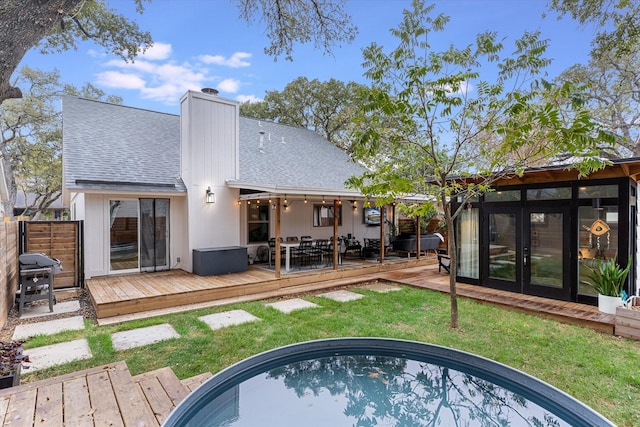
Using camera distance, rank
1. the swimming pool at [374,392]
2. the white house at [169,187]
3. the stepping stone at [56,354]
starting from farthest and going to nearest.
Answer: the white house at [169,187] < the stepping stone at [56,354] < the swimming pool at [374,392]

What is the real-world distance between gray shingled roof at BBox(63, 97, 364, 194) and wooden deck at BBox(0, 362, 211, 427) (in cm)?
528

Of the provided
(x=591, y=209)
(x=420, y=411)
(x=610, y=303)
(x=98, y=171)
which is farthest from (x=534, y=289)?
(x=98, y=171)

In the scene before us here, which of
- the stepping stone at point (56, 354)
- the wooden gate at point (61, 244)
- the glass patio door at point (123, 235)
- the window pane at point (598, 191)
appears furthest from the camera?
the glass patio door at point (123, 235)

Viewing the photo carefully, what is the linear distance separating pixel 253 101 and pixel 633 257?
71.3 feet

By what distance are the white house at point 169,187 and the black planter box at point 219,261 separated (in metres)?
0.52

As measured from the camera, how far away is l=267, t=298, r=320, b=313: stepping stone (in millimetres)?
6594

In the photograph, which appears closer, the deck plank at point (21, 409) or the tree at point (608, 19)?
the deck plank at point (21, 409)

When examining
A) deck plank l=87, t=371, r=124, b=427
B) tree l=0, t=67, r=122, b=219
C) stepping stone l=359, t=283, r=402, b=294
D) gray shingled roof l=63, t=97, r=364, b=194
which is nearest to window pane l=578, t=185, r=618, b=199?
stepping stone l=359, t=283, r=402, b=294

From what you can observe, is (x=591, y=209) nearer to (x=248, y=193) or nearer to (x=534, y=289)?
(x=534, y=289)

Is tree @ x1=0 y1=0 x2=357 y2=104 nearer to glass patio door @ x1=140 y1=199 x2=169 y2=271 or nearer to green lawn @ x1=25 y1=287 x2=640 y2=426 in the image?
green lawn @ x1=25 y1=287 x2=640 y2=426

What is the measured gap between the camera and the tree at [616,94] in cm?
1405

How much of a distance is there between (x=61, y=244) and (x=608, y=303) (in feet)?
38.9

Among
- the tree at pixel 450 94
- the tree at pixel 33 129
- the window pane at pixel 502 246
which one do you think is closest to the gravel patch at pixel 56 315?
the tree at pixel 450 94

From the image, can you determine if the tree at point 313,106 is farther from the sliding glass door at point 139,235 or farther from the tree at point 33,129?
the sliding glass door at point 139,235
